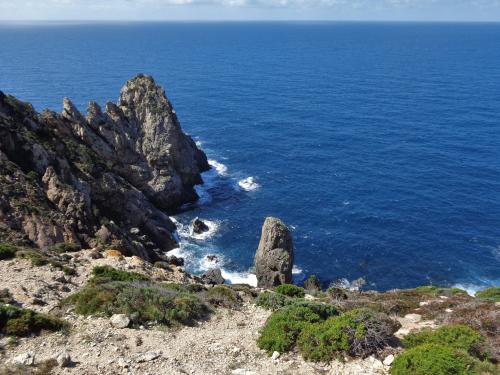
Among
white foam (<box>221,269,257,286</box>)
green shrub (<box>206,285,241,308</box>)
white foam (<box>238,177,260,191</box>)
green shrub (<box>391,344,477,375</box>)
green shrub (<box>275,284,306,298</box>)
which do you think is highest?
green shrub (<box>391,344,477,375</box>)

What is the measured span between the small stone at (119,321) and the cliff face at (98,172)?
847 inches

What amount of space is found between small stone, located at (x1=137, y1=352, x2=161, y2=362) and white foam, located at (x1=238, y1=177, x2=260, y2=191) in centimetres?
6220

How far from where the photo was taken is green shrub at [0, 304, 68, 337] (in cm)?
2159

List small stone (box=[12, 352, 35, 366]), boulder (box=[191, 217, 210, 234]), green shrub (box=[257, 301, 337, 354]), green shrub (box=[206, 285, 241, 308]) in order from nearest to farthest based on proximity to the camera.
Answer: small stone (box=[12, 352, 35, 366])
green shrub (box=[257, 301, 337, 354])
green shrub (box=[206, 285, 241, 308])
boulder (box=[191, 217, 210, 234])

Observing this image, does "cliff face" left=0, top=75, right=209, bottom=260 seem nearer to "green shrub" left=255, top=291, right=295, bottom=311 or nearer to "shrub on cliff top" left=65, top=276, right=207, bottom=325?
"shrub on cliff top" left=65, top=276, right=207, bottom=325

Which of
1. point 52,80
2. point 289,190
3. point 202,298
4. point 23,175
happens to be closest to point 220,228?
point 289,190

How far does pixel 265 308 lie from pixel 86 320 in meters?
11.2

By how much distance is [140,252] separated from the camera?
5234 centimetres

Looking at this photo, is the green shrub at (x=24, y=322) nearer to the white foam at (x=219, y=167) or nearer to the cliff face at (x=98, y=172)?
the cliff face at (x=98, y=172)

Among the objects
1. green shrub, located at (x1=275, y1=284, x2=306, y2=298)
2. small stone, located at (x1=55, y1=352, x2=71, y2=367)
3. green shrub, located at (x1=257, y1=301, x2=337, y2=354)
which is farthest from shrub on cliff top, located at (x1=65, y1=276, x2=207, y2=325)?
green shrub, located at (x1=275, y1=284, x2=306, y2=298)

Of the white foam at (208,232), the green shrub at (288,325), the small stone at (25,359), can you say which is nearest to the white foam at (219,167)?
the white foam at (208,232)

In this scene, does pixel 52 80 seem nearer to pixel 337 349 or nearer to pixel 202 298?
pixel 202 298

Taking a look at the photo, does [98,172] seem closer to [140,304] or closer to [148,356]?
[140,304]

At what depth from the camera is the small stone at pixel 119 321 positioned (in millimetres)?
23234
